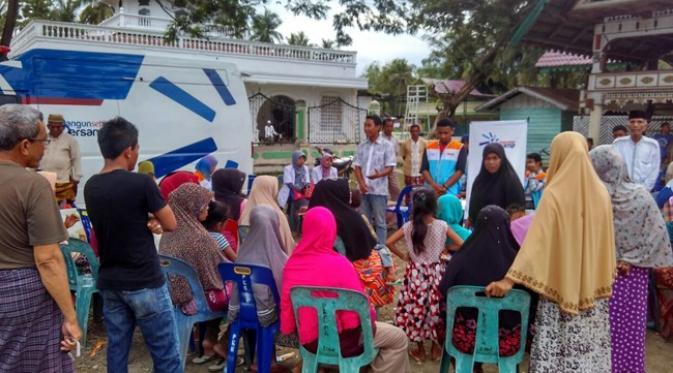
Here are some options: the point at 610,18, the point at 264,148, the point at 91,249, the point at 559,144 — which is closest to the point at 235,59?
the point at 264,148

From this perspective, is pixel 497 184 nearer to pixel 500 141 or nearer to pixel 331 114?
pixel 500 141

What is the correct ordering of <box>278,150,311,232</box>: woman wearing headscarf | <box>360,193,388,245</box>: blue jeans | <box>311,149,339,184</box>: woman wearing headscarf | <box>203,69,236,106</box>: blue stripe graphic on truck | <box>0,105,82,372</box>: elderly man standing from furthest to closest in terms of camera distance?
1. <box>203,69,236,106</box>: blue stripe graphic on truck
2. <box>311,149,339,184</box>: woman wearing headscarf
3. <box>278,150,311,232</box>: woman wearing headscarf
4. <box>360,193,388,245</box>: blue jeans
5. <box>0,105,82,372</box>: elderly man standing

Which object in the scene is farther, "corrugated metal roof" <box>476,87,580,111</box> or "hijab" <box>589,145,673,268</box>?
"corrugated metal roof" <box>476,87,580,111</box>

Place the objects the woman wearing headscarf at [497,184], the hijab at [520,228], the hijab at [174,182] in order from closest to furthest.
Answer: the hijab at [520,228], the hijab at [174,182], the woman wearing headscarf at [497,184]

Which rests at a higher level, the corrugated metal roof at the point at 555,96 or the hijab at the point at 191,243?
the corrugated metal roof at the point at 555,96

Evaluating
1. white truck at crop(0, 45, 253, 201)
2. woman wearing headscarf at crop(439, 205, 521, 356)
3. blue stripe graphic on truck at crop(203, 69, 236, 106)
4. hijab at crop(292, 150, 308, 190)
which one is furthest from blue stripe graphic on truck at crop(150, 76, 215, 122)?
woman wearing headscarf at crop(439, 205, 521, 356)

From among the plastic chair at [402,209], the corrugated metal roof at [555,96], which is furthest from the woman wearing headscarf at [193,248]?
the corrugated metal roof at [555,96]

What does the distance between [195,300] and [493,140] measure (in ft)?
12.5

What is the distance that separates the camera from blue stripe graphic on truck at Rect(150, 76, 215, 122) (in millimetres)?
7271

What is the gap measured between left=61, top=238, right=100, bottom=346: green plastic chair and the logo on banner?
13.4 feet

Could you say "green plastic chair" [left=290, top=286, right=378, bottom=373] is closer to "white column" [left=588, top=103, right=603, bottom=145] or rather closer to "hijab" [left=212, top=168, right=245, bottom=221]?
"hijab" [left=212, top=168, right=245, bottom=221]

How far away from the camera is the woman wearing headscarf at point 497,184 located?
4.39 m

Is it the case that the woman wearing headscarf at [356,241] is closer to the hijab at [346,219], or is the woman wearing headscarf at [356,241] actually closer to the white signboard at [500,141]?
the hijab at [346,219]

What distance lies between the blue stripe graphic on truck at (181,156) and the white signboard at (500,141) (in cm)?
395
